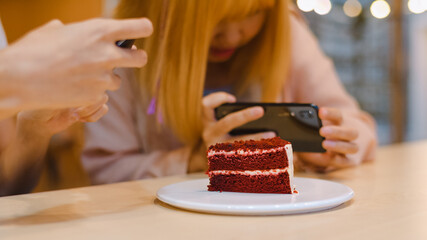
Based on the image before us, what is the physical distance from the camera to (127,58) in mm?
687

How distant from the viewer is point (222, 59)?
161 centimetres

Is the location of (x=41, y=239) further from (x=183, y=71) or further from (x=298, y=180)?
(x=183, y=71)

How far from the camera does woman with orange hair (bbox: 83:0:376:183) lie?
132 centimetres

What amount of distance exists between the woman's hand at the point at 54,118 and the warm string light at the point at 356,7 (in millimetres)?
2710

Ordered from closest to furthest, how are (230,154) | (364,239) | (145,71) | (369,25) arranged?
(364,239)
(230,154)
(145,71)
(369,25)

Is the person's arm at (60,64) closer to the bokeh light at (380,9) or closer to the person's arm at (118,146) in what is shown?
the person's arm at (118,146)

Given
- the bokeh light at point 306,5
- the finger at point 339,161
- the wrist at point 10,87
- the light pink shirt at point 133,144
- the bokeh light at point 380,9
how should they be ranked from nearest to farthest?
the wrist at point 10,87
the finger at point 339,161
the light pink shirt at point 133,144
the bokeh light at point 306,5
the bokeh light at point 380,9

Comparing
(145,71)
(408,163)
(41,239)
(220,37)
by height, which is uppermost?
(220,37)

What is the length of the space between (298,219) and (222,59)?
982 mm

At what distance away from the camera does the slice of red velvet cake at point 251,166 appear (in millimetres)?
927

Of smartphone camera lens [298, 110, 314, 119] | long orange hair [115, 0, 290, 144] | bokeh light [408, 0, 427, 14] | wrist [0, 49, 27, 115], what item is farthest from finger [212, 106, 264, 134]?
bokeh light [408, 0, 427, 14]

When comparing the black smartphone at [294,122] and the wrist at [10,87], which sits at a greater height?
the wrist at [10,87]

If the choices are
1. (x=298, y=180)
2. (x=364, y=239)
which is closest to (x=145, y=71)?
(x=298, y=180)

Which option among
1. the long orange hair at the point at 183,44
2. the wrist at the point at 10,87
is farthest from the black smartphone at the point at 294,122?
the wrist at the point at 10,87
